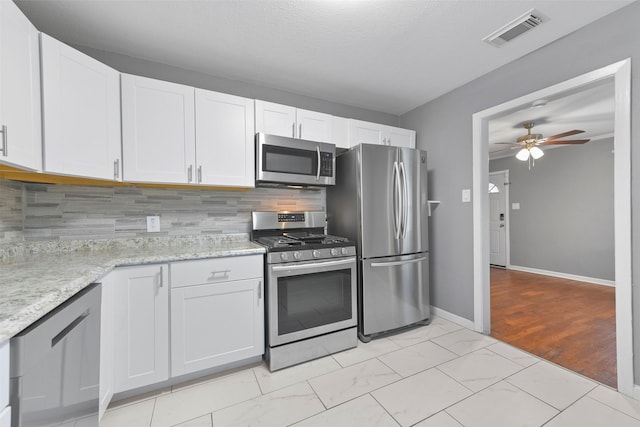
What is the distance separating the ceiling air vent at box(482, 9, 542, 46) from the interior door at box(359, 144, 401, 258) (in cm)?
106

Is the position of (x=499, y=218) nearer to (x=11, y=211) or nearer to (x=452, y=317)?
(x=452, y=317)

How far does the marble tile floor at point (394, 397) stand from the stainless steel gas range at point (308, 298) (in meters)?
0.14

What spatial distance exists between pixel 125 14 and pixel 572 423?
11.8ft

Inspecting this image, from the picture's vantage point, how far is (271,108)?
2.30 metres

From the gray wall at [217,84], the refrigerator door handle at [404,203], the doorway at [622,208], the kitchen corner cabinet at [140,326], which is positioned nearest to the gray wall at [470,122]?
the doorway at [622,208]

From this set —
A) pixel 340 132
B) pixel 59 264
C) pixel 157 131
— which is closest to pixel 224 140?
pixel 157 131

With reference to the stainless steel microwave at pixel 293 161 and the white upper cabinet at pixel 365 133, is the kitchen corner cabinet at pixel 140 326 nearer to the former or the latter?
the stainless steel microwave at pixel 293 161

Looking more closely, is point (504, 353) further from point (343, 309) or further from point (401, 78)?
point (401, 78)

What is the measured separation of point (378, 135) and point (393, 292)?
5.42 ft

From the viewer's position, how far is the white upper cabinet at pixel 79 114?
1.42 metres

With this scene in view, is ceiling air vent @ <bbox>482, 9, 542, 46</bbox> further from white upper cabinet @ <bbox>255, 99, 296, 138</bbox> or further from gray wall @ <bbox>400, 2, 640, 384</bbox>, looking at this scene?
white upper cabinet @ <bbox>255, 99, 296, 138</bbox>

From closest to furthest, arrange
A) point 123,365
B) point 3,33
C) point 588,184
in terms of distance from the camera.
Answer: point 3,33
point 123,365
point 588,184

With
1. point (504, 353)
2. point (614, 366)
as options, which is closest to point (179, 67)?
point (504, 353)

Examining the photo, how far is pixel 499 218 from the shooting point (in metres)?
5.55
